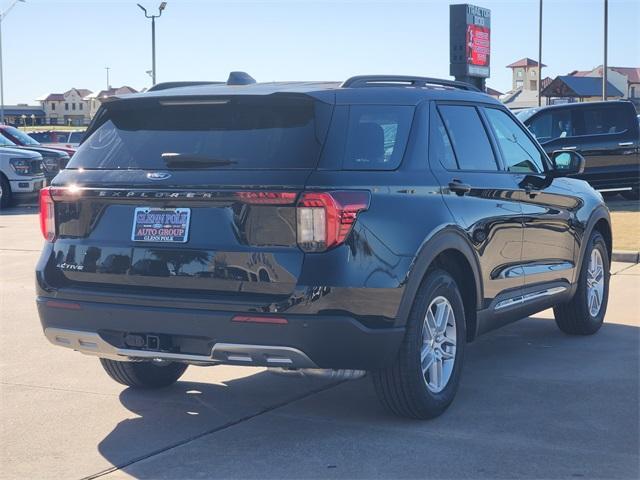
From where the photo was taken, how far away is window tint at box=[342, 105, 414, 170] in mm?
5133

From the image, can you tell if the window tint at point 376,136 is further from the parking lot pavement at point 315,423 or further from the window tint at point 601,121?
the window tint at point 601,121

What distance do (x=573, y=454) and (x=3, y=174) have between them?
1817 cm

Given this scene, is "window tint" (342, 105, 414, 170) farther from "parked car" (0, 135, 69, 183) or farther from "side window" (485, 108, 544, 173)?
"parked car" (0, 135, 69, 183)

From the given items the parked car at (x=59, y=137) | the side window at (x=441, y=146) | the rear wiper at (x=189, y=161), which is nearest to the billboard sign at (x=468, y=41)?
the side window at (x=441, y=146)

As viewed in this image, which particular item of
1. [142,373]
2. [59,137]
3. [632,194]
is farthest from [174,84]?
[59,137]

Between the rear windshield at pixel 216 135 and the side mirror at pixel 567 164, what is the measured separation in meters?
2.79

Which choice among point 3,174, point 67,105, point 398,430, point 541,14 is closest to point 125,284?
point 398,430

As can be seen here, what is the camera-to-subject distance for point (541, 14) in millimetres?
55188

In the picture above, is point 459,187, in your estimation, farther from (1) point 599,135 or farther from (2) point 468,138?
(1) point 599,135

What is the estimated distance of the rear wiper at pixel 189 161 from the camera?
506 centimetres

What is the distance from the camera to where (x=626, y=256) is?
1221cm

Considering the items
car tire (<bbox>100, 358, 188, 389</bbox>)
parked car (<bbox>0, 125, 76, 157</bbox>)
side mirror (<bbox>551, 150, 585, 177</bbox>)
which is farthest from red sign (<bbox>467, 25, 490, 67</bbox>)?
car tire (<bbox>100, 358, 188, 389</bbox>)

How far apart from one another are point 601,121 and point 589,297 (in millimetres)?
12045

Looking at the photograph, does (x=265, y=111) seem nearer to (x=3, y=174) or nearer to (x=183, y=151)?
(x=183, y=151)
